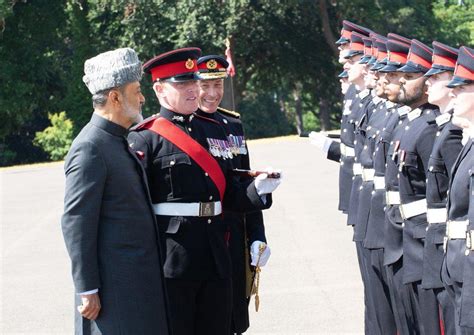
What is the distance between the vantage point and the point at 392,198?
6766 millimetres

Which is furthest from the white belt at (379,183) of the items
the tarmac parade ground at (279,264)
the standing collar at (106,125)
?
the standing collar at (106,125)

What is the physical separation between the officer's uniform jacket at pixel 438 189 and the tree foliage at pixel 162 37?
29640 millimetres

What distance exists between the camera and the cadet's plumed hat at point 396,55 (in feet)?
23.2

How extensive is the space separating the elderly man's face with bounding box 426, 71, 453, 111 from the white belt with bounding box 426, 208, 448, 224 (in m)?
0.55

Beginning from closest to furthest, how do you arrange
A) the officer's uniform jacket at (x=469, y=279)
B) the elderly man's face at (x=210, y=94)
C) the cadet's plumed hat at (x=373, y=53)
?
the officer's uniform jacket at (x=469, y=279), the elderly man's face at (x=210, y=94), the cadet's plumed hat at (x=373, y=53)

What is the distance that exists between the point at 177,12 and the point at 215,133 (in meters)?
30.8

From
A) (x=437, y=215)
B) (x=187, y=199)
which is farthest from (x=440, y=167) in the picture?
(x=187, y=199)

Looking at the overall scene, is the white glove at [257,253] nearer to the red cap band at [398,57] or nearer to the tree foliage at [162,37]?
the red cap band at [398,57]

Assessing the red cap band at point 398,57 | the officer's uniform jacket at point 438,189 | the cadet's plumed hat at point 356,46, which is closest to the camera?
the officer's uniform jacket at point 438,189

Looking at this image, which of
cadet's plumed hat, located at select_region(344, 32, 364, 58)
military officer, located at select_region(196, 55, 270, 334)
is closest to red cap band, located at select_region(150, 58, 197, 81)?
military officer, located at select_region(196, 55, 270, 334)

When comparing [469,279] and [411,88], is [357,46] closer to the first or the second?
[411,88]

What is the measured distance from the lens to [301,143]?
77.2ft

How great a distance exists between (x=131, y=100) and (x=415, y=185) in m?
1.95

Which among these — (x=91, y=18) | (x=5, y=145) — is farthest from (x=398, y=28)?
(x=5, y=145)
